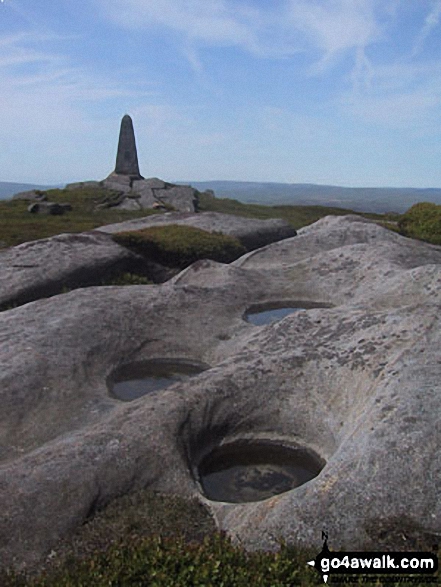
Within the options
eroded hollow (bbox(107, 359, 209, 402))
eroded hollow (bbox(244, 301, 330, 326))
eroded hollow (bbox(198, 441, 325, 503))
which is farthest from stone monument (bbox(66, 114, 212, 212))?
eroded hollow (bbox(198, 441, 325, 503))

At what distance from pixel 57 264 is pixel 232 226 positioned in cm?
1502

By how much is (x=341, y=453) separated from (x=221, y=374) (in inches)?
189

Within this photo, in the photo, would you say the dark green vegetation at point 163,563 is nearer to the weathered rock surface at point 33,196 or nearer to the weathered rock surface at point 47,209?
the weathered rock surface at point 47,209

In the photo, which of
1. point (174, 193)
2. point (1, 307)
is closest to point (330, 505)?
point (1, 307)

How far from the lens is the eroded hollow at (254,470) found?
471 inches

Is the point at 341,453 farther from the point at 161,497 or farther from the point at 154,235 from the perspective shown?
the point at 154,235

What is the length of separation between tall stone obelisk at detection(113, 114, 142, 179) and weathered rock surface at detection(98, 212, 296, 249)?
122 feet

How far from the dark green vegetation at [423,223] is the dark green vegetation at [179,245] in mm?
14456

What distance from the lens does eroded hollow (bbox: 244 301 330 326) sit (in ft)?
71.6

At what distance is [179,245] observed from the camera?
3288 centimetres

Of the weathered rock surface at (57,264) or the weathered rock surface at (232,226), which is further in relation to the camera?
the weathered rock surface at (232,226)

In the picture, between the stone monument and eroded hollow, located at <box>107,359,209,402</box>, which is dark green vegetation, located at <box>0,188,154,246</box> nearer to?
the stone monument

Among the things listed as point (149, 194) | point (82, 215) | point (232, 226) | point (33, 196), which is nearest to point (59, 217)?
point (82, 215)

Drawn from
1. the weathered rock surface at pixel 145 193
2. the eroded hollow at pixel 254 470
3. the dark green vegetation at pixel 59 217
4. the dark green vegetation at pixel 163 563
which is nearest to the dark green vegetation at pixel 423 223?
the weathered rock surface at pixel 145 193
